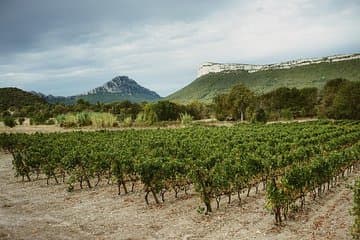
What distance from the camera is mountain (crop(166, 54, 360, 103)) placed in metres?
130

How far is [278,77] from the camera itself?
147000 mm

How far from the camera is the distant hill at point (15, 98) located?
3926 inches

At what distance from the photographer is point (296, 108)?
82.8 meters

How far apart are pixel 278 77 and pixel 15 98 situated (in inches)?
3605

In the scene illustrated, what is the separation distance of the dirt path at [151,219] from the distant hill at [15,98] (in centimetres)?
8533

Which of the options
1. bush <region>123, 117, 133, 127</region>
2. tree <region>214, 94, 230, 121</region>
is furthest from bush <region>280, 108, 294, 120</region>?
bush <region>123, 117, 133, 127</region>

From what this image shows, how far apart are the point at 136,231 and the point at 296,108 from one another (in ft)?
245

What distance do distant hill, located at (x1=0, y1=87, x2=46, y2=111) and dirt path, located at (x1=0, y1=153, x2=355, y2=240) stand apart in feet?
280

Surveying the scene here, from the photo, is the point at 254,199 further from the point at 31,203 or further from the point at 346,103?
the point at 346,103

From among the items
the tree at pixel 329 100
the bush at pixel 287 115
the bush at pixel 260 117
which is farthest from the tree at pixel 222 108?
the tree at pixel 329 100

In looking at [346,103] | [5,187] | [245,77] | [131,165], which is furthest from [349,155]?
[245,77]

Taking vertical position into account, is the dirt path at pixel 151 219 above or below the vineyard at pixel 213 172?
below

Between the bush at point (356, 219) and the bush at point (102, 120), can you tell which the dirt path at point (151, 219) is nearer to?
the bush at point (356, 219)

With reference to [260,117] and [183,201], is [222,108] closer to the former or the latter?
[260,117]
